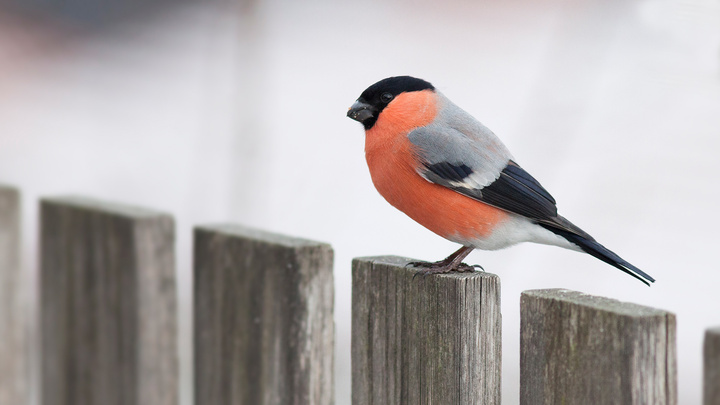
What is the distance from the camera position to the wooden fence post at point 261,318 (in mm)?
2158

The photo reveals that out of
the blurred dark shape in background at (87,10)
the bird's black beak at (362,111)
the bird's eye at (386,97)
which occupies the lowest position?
the bird's black beak at (362,111)

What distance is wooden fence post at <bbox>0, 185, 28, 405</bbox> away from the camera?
296 cm

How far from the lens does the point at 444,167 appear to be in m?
2.65

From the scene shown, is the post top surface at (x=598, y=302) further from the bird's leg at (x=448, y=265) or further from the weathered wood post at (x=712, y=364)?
the bird's leg at (x=448, y=265)

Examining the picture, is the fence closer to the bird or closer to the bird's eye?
the bird

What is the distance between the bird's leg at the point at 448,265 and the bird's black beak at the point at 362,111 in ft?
1.73

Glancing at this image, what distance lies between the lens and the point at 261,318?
226cm

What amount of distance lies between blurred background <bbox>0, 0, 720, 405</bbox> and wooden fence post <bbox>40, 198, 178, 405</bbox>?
72cm

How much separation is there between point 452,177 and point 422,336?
34.9 inches

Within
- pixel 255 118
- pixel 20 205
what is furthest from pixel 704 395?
pixel 255 118

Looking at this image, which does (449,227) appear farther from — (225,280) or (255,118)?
(255,118)

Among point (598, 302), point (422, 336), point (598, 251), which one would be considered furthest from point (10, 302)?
point (598, 302)

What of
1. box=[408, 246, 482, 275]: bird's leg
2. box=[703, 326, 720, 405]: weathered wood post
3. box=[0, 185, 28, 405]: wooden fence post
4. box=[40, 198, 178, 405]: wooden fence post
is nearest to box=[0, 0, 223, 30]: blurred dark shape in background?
box=[0, 185, 28, 405]: wooden fence post

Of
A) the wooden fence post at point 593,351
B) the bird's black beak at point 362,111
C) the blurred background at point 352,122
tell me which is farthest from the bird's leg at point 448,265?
the blurred background at point 352,122
